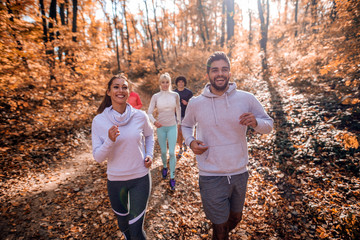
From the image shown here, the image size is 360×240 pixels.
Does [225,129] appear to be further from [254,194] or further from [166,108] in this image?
[254,194]

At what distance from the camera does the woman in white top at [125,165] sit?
8.36ft

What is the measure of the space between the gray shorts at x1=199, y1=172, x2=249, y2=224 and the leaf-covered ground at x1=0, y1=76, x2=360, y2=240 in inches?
66.6

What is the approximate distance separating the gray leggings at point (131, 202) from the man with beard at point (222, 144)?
943 millimetres

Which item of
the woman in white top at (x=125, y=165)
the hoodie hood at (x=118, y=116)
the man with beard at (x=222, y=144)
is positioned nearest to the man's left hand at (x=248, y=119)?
the man with beard at (x=222, y=144)

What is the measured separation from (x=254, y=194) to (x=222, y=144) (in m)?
3.42

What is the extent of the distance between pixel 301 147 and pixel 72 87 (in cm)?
924

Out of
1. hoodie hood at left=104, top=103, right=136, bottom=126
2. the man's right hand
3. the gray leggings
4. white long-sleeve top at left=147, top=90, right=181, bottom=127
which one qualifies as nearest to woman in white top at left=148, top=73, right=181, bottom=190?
white long-sleeve top at left=147, top=90, right=181, bottom=127

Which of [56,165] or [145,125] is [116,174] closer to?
[145,125]

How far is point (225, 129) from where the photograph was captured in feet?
8.61

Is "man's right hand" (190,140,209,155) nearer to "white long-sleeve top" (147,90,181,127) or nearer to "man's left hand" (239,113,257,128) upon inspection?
"man's left hand" (239,113,257,128)

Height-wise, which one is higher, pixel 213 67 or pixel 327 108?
pixel 213 67

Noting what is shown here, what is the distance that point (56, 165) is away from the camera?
647 cm

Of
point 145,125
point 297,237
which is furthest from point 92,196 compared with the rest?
point 297,237

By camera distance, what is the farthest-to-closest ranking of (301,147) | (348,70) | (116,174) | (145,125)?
1. (301,147)
2. (348,70)
3. (145,125)
4. (116,174)
